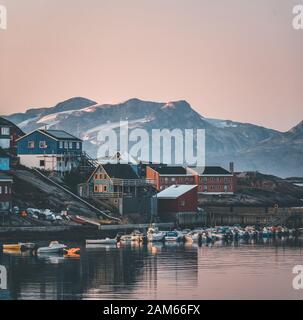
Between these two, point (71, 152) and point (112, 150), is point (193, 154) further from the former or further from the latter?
point (71, 152)

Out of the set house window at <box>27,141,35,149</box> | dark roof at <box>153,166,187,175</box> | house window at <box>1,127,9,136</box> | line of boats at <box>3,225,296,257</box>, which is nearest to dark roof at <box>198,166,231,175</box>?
dark roof at <box>153,166,187,175</box>

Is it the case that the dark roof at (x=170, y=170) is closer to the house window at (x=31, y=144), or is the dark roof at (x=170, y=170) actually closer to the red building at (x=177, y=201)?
the red building at (x=177, y=201)

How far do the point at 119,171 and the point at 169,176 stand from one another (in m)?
13.9

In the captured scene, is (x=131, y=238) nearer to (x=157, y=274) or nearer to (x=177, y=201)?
(x=177, y=201)

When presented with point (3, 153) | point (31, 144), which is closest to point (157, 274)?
point (3, 153)

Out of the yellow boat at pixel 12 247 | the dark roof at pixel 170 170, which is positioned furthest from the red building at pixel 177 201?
the yellow boat at pixel 12 247

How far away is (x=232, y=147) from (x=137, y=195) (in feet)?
264

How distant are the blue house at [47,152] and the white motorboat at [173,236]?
14012mm

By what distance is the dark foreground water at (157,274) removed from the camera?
4875 cm

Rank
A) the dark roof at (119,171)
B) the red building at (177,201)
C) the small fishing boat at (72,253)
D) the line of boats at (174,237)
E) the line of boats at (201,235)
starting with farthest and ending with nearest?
the red building at (177,201)
the dark roof at (119,171)
the line of boats at (201,235)
the line of boats at (174,237)
the small fishing boat at (72,253)

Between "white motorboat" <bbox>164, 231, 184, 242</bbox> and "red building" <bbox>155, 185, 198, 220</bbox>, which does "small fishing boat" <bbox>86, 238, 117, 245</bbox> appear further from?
"red building" <bbox>155, 185, 198, 220</bbox>

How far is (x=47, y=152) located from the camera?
87.9 meters

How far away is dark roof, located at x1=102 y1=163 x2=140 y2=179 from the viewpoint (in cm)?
8344

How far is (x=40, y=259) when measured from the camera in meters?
61.7
